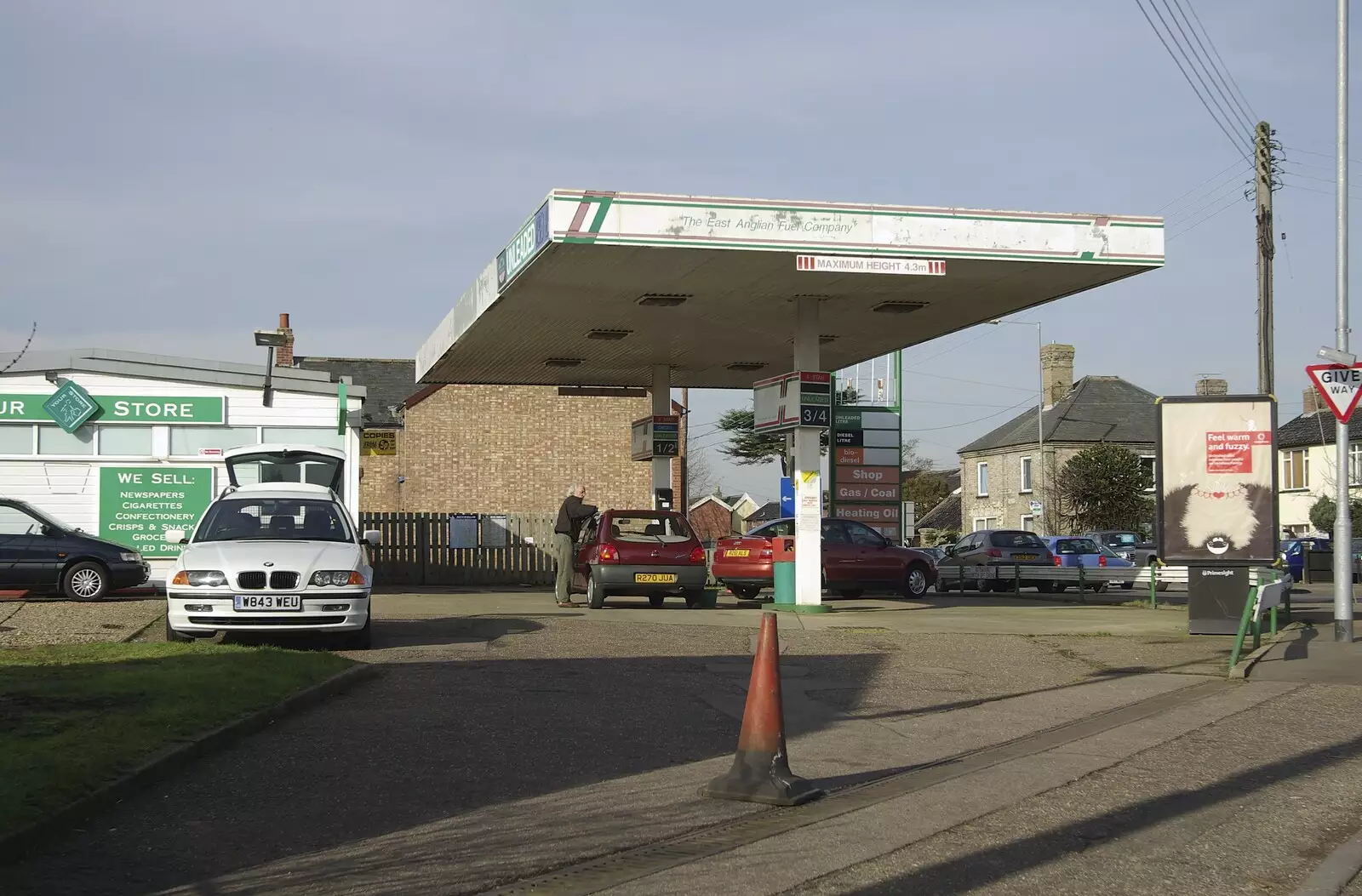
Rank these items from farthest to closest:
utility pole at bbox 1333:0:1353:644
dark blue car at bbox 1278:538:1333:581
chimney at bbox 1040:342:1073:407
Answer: chimney at bbox 1040:342:1073:407
dark blue car at bbox 1278:538:1333:581
utility pole at bbox 1333:0:1353:644

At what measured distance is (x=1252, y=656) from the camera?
45.8 ft

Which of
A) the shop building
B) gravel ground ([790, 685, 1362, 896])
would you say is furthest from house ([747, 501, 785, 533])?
gravel ground ([790, 685, 1362, 896])

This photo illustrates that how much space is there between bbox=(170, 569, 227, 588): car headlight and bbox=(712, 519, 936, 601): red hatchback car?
12866mm

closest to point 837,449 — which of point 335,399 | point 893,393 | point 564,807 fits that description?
point 893,393

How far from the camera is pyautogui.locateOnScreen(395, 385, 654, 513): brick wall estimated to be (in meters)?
45.7

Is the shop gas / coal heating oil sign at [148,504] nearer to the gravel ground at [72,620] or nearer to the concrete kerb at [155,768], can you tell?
the gravel ground at [72,620]

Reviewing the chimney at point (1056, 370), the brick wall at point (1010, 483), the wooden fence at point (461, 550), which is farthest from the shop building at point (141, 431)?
the chimney at point (1056, 370)

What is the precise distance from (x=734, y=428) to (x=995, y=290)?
50980 mm

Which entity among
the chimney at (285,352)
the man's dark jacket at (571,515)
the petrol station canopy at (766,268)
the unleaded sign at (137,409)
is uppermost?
the chimney at (285,352)

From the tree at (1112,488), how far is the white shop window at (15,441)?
4654 cm

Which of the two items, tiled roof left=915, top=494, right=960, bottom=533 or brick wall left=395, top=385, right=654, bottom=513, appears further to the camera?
tiled roof left=915, top=494, right=960, bottom=533

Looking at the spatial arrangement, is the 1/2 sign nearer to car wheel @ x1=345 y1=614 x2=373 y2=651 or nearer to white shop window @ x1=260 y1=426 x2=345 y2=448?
car wheel @ x1=345 y1=614 x2=373 y2=651

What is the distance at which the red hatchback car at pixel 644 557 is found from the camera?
21266 mm

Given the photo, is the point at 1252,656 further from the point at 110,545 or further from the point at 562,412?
the point at 562,412
